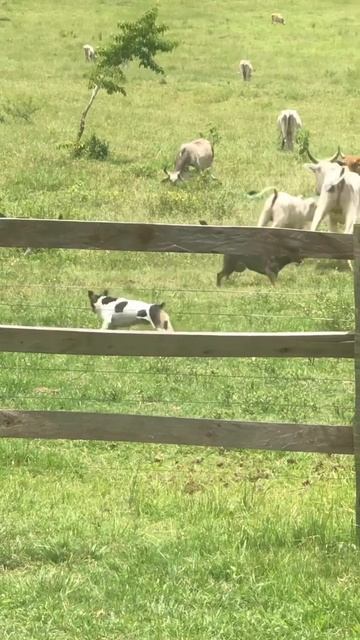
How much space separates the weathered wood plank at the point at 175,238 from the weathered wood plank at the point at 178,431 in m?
0.85

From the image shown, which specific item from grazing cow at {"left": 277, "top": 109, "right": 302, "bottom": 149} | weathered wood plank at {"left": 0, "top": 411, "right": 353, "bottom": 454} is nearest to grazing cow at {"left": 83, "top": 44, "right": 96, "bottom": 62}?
grazing cow at {"left": 277, "top": 109, "right": 302, "bottom": 149}

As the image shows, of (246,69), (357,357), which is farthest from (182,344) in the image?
(246,69)

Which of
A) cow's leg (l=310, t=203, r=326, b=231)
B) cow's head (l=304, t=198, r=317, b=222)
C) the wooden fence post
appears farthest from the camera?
cow's head (l=304, t=198, r=317, b=222)

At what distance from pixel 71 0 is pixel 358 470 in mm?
53232

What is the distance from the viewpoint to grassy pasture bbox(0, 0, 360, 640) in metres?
4.36

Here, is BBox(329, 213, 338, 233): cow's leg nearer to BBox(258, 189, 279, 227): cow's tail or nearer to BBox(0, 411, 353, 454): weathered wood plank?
BBox(258, 189, 279, 227): cow's tail

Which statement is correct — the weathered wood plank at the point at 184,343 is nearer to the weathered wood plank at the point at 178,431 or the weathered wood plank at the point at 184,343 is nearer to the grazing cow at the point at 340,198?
the weathered wood plank at the point at 178,431

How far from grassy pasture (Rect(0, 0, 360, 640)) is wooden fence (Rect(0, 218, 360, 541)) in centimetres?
49

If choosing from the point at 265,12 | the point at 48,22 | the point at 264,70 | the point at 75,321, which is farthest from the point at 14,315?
the point at 265,12

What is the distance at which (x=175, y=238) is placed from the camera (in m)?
4.98

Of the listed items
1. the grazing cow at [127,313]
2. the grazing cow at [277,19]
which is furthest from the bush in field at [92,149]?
the grazing cow at [277,19]

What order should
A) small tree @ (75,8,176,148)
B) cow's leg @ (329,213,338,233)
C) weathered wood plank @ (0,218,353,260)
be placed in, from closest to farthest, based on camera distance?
weathered wood plank @ (0,218,353,260) < cow's leg @ (329,213,338,233) < small tree @ (75,8,176,148)

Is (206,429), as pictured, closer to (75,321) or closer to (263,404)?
(263,404)

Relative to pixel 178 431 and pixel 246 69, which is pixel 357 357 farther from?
pixel 246 69
